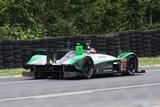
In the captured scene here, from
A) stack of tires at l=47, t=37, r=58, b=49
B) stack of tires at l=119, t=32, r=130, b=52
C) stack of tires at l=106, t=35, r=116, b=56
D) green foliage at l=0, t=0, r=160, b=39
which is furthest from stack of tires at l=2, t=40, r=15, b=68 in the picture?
stack of tires at l=119, t=32, r=130, b=52

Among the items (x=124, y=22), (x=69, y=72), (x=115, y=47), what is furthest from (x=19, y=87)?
(x=124, y=22)

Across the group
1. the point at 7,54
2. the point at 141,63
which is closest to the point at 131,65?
the point at 7,54

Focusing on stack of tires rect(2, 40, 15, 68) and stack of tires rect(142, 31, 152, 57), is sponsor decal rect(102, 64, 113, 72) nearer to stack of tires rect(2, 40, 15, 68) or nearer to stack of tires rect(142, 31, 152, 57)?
stack of tires rect(2, 40, 15, 68)

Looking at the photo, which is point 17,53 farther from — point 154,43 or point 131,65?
point 154,43

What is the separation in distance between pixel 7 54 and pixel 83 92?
8.11 meters

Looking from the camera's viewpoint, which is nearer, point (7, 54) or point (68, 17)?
point (7, 54)

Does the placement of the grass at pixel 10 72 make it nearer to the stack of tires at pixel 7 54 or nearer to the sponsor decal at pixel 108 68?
the stack of tires at pixel 7 54

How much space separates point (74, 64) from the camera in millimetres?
15156

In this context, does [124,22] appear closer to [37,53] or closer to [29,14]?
[29,14]

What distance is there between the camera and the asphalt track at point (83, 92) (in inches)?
405

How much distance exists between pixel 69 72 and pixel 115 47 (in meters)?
9.34

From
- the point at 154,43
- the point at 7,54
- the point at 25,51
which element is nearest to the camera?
the point at 7,54

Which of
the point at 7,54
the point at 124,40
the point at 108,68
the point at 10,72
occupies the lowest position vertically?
the point at 10,72

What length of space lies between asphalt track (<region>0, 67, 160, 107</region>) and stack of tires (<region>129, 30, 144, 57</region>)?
8.58 metres
